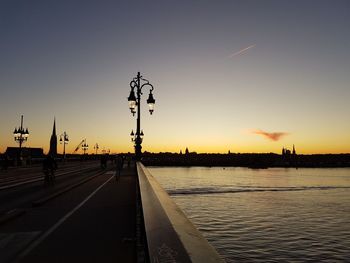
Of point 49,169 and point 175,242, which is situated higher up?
point 49,169

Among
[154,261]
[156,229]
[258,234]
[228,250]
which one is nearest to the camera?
[154,261]

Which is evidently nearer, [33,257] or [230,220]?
[33,257]

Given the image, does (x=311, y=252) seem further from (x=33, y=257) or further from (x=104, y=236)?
(x=33, y=257)

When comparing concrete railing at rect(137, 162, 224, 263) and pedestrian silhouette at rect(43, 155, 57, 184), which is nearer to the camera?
concrete railing at rect(137, 162, 224, 263)

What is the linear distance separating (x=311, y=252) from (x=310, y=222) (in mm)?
11322

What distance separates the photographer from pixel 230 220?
97.5 feet

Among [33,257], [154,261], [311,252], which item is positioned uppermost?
[154,261]

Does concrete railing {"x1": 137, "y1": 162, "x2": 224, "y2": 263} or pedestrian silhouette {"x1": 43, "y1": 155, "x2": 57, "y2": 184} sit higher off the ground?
pedestrian silhouette {"x1": 43, "y1": 155, "x2": 57, "y2": 184}

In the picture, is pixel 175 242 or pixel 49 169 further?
pixel 49 169

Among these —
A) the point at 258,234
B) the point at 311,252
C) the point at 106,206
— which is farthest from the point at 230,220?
the point at 106,206

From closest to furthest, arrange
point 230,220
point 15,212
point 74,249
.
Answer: point 74,249
point 15,212
point 230,220

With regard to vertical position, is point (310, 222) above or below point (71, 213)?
below

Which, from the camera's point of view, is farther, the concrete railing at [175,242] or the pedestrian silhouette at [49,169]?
the pedestrian silhouette at [49,169]

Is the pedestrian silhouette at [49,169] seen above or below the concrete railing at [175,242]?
above
